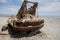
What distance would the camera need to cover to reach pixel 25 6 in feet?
59.2

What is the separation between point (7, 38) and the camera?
51.5 ft

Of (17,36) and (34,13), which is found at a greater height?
(34,13)

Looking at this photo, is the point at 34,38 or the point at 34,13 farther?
the point at 34,13

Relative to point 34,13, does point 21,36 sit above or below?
below

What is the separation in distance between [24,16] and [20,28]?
2.09 m

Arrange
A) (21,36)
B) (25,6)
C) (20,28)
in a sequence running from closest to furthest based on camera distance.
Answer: (20,28) → (21,36) → (25,6)

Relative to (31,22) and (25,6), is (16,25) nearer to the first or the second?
(31,22)

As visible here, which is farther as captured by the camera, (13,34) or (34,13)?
(34,13)

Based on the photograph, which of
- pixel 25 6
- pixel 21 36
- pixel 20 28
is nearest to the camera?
pixel 20 28

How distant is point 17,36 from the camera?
1653 cm

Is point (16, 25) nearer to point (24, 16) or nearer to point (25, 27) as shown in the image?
point (25, 27)

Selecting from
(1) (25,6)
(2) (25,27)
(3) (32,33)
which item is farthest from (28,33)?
(1) (25,6)

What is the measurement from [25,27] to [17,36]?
148 cm

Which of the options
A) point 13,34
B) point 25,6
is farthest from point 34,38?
point 25,6
